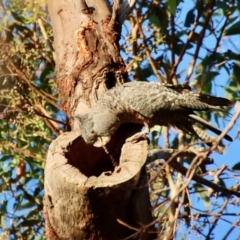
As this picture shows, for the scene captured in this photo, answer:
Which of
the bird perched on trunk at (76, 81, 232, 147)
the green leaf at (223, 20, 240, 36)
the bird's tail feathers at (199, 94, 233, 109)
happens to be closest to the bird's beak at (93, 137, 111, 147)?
the bird perched on trunk at (76, 81, 232, 147)

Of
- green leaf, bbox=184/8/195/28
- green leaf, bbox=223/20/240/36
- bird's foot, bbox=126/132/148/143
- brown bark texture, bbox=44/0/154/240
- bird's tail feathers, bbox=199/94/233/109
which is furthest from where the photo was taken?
green leaf, bbox=184/8/195/28

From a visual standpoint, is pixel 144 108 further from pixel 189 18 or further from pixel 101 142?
pixel 189 18

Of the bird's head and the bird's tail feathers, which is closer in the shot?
the bird's head

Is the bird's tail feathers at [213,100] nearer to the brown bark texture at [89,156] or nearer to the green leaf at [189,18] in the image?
the brown bark texture at [89,156]

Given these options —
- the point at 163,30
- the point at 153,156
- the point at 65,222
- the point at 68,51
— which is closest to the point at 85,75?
the point at 68,51

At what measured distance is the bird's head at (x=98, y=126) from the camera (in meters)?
2.44

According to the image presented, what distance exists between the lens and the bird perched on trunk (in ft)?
8.27

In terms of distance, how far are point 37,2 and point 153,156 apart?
45.2 inches

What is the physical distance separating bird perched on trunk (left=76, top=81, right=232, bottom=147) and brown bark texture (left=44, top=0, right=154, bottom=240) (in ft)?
0.16

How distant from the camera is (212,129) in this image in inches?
115

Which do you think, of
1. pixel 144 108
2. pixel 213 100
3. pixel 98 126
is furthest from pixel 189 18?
pixel 98 126

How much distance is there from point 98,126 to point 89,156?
0.12 metres

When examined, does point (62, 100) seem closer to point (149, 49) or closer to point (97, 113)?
point (97, 113)

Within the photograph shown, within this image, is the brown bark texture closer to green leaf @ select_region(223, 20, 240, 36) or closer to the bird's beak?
the bird's beak
